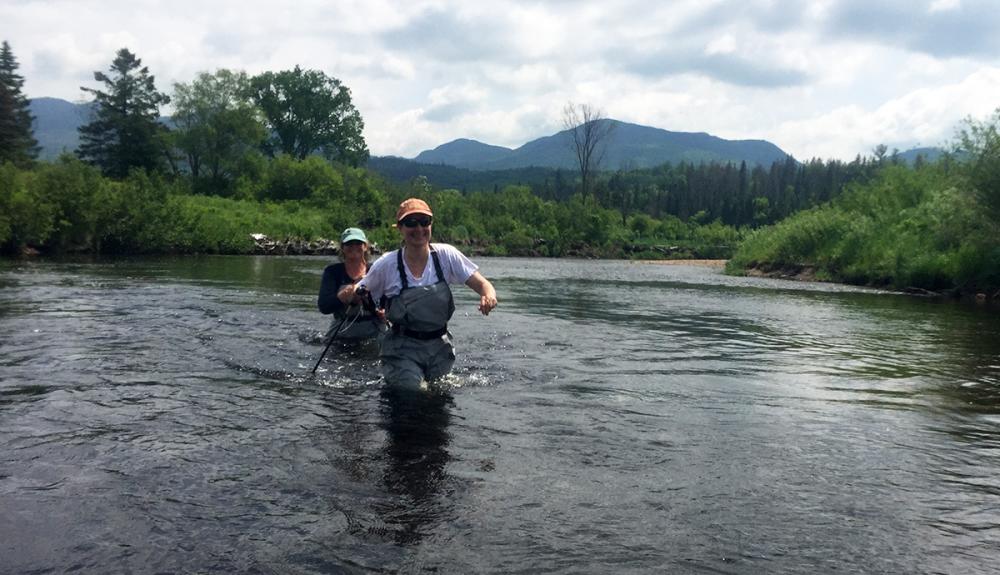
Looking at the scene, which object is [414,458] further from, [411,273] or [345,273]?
[345,273]

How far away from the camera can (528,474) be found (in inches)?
209

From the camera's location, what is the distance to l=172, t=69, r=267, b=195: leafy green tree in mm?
73438

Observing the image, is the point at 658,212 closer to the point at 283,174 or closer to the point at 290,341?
the point at 283,174

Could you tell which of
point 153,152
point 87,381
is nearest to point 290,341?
point 87,381

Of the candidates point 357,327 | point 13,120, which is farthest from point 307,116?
point 357,327

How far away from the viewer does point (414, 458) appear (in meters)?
5.59

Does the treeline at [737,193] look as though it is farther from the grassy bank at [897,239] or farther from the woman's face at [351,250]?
the woman's face at [351,250]

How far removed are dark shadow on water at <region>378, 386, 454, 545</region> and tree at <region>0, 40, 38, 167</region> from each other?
57.6 metres

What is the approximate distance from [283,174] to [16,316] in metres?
62.9

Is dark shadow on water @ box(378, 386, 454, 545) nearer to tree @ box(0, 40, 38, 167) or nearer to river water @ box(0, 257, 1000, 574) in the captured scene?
river water @ box(0, 257, 1000, 574)

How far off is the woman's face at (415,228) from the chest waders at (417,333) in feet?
0.80

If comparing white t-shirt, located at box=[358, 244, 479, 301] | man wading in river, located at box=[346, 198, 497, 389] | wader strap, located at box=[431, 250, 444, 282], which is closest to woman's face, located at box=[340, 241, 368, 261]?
man wading in river, located at box=[346, 198, 497, 389]

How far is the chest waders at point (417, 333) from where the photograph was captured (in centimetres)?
740

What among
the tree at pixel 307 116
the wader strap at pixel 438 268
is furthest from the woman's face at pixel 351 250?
the tree at pixel 307 116
